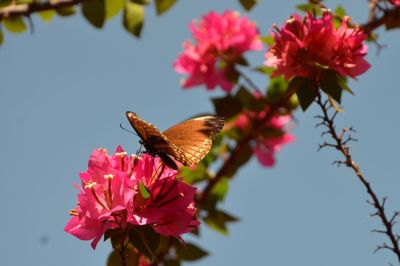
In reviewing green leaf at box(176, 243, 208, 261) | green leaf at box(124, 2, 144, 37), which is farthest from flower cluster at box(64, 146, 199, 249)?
green leaf at box(176, 243, 208, 261)

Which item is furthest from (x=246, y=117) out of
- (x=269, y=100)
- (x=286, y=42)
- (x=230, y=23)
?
(x=286, y=42)

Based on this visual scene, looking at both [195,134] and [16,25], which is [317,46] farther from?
[16,25]

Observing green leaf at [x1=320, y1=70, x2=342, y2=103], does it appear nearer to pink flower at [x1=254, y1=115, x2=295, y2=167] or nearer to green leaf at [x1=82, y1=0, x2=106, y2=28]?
green leaf at [x1=82, y1=0, x2=106, y2=28]

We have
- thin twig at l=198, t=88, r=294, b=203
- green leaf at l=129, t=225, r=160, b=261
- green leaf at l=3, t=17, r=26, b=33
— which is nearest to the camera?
green leaf at l=129, t=225, r=160, b=261

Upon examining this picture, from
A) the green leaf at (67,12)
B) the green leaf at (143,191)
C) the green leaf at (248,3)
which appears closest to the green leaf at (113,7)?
the green leaf at (67,12)

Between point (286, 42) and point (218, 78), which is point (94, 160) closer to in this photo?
point (286, 42)

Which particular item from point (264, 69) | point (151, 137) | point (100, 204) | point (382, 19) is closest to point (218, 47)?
point (264, 69)
